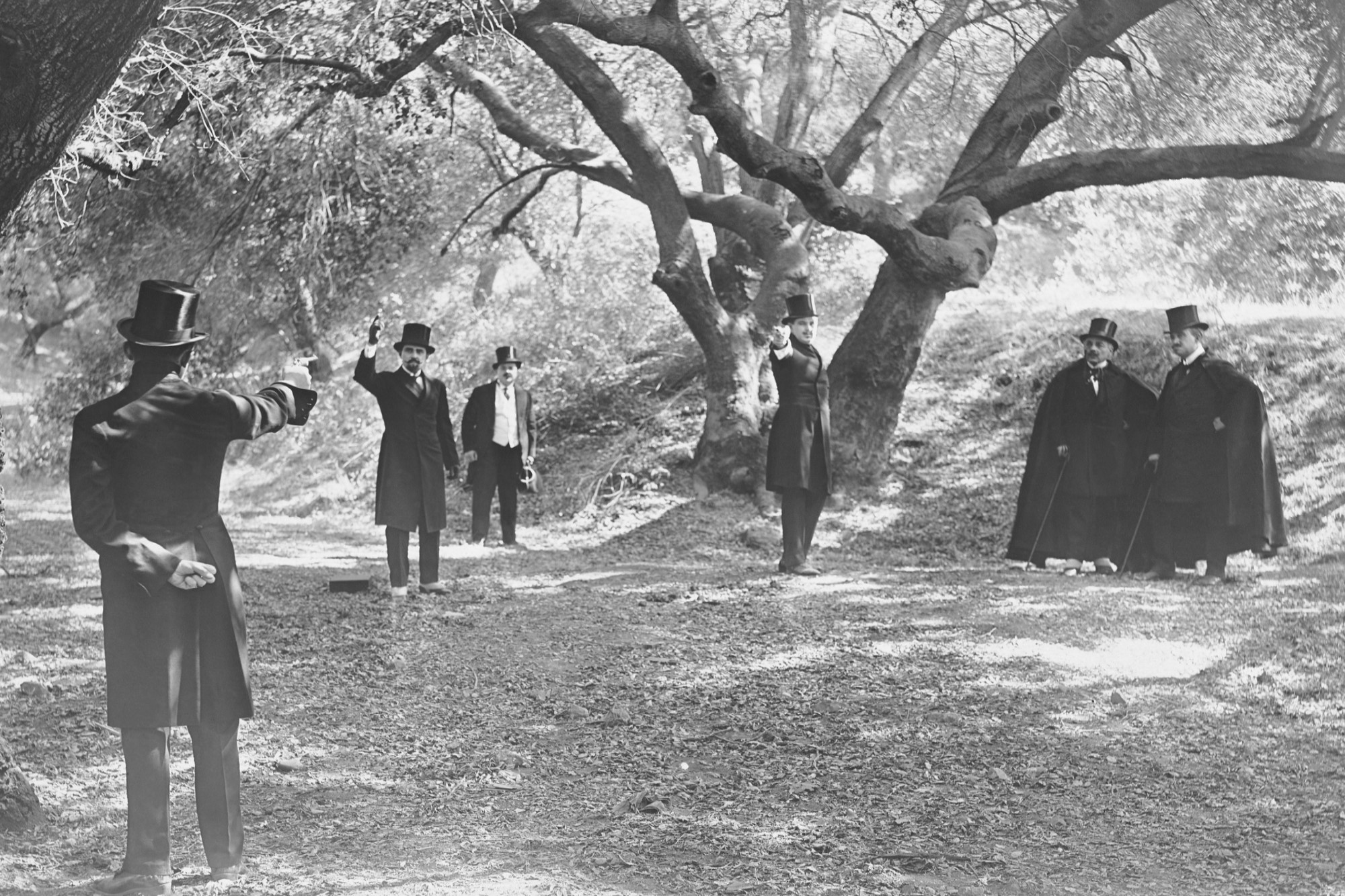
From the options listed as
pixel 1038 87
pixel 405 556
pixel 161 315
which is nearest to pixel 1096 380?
pixel 1038 87

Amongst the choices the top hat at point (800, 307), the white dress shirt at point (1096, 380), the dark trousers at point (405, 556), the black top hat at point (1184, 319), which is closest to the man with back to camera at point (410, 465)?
the dark trousers at point (405, 556)

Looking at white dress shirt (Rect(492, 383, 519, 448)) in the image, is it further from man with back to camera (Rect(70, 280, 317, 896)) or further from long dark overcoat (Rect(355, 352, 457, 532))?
man with back to camera (Rect(70, 280, 317, 896))

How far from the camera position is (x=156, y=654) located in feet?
17.8

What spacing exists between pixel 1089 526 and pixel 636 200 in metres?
8.71

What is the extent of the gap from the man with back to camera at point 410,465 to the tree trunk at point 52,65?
652 centimetres

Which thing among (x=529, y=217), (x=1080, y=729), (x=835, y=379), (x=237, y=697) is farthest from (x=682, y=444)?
(x=237, y=697)

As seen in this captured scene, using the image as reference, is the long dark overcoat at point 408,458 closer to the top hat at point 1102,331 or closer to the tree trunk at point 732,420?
the tree trunk at point 732,420

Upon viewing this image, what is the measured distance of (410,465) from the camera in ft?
38.8

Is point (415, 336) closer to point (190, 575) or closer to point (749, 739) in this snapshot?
point (749, 739)

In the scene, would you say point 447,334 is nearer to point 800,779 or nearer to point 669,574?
point 669,574

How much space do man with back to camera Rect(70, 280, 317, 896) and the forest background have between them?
4752 millimetres

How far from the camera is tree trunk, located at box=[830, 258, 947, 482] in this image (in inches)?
639

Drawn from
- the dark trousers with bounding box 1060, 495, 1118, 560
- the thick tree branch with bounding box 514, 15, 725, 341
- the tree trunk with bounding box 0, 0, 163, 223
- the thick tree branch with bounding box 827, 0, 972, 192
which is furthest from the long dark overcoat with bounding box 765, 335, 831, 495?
the tree trunk with bounding box 0, 0, 163, 223

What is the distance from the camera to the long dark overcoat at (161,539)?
5297mm
